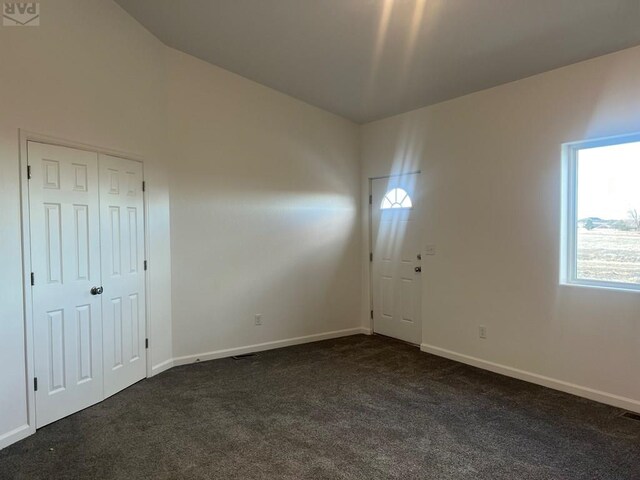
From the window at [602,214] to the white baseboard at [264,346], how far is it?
2.69 metres

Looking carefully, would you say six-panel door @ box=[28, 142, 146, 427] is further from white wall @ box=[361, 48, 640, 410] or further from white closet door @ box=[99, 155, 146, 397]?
white wall @ box=[361, 48, 640, 410]

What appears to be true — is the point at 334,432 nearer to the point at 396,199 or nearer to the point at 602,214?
the point at 602,214

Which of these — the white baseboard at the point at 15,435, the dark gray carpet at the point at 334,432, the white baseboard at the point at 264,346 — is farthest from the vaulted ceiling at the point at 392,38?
the white baseboard at the point at 15,435

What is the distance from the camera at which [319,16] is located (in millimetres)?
3186

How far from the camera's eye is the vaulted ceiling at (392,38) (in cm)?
282

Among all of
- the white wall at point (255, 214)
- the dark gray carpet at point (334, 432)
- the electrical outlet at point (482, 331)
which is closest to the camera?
the dark gray carpet at point (334, 432)

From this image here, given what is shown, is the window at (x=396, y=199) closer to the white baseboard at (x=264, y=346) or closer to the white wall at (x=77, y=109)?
the white baseboard at (x=264, y=346)

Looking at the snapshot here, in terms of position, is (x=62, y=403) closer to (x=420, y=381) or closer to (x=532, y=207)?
(x=420, y=381)

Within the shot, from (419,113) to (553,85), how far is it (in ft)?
4.77

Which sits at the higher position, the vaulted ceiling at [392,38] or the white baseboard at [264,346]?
the vaulted ceiling at [392,38]

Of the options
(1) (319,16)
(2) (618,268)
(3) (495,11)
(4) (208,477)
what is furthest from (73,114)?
(2) (618,268)

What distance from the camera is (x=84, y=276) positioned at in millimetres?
3254

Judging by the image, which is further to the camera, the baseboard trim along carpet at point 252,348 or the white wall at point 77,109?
the baseboard trim along carpet at point 252,348

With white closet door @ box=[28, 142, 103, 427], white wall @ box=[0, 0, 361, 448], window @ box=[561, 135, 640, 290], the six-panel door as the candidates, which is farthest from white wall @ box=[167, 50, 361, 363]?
window @ box=[561, 135, 640, 290]
